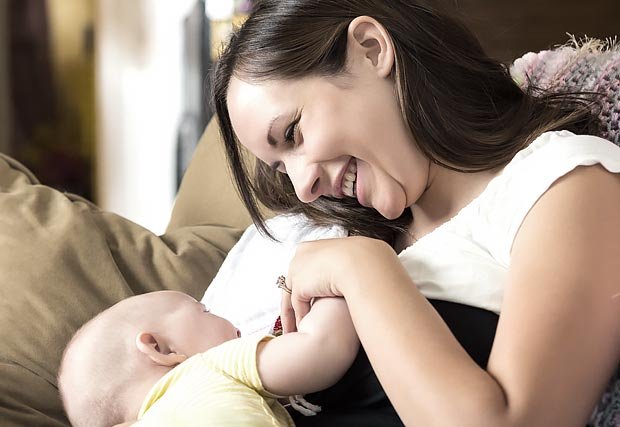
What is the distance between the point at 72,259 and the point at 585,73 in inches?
35.4

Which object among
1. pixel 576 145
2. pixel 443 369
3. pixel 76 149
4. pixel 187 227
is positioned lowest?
pixel 76 149

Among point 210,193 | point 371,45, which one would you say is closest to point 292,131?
point 371,45

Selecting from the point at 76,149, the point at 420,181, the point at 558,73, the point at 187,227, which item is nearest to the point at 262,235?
the point at 187,227

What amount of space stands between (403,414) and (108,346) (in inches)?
16.7

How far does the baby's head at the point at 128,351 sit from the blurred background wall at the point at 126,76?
162 centimetres

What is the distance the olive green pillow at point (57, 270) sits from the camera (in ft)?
4.77

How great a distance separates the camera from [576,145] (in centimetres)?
113

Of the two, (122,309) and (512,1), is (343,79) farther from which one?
(512,1)

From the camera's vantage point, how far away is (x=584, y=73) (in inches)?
55.7

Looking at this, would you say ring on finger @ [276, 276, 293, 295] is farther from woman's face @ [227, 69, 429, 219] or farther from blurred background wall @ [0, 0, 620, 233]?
blurred background wall @ [0, 0, 620, 233]

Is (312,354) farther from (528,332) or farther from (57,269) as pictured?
(57,269)

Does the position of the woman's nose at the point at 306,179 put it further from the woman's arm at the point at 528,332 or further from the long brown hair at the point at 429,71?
the woman's arm at the point at 528,332

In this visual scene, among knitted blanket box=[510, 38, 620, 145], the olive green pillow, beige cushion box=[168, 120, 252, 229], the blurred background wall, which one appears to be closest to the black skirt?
knitted blanket box=[510, 38, 620, 145]

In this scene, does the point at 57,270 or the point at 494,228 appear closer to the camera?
the point at 494,228
